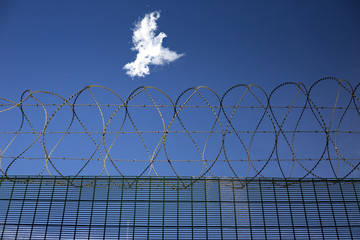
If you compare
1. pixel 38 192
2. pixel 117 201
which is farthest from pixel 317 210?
pixel 38 192

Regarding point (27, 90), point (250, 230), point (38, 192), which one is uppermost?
point (27, 90)

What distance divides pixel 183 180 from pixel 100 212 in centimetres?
446

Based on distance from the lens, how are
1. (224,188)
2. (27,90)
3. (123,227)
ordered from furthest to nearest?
(224,188), (123,227), (27,90)

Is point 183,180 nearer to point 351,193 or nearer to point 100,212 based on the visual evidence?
point 100,212

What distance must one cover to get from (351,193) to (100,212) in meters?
13.2

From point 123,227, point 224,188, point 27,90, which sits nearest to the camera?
point 27,90

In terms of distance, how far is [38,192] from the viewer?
1623cm

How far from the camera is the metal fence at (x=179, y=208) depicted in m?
15.1

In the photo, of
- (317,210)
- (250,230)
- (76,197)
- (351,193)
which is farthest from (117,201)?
(351,193)

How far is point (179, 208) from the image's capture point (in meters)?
15.6

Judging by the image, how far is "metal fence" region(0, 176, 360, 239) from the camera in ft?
49.7

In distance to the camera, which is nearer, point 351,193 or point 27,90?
point 27,90

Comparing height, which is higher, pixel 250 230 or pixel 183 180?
pixel 183 180

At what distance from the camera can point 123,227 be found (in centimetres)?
1513
